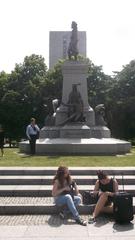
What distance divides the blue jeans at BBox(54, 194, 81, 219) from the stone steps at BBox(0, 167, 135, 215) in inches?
9.5

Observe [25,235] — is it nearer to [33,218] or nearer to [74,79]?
[33,218]

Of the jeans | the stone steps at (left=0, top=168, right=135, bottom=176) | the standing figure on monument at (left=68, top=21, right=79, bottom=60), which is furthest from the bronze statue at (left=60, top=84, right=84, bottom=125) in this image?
the stone steps at (left=0, top=168, right=135, bottom=176)

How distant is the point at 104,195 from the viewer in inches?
389

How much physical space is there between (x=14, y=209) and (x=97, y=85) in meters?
45.9

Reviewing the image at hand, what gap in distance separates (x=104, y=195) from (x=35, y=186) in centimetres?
344

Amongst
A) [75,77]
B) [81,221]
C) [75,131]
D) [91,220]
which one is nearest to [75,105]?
[75,131]

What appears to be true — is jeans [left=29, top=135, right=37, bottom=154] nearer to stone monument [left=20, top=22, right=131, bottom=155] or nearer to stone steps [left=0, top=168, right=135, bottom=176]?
stone monument [left=20, top=22, right=131, bottom=155]

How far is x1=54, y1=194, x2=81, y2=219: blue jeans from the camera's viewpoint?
962 cm

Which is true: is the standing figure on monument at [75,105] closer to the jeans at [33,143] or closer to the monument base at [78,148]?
the monument base at [78,148]

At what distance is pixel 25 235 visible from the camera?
27.4 ft

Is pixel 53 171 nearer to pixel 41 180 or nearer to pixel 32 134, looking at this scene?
pixel 41 180

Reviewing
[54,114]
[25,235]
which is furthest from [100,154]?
[25,235]

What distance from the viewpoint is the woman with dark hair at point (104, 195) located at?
9844mm

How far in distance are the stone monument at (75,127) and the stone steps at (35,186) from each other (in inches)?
254
